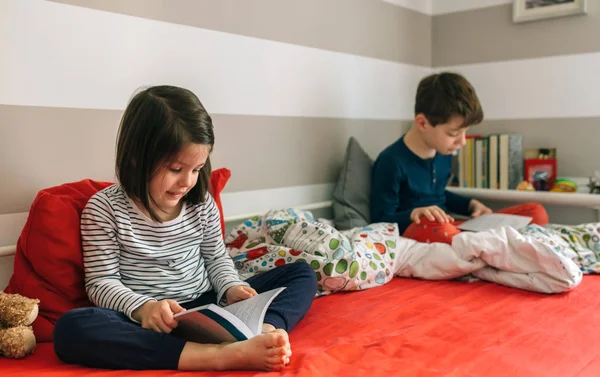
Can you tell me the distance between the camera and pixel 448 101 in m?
2.10

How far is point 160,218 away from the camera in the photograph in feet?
4.65

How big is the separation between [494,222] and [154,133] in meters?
1.21

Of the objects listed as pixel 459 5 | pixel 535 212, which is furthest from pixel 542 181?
→ pixel 459 5

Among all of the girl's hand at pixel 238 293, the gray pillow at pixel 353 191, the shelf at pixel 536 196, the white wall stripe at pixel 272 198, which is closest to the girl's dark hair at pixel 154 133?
the girl's hand at pixel 238 293

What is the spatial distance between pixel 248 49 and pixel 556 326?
1222mm

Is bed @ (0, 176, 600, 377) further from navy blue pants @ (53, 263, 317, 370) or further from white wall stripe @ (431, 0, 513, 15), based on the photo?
white wall stripe @ (431, 0, 513, 15)

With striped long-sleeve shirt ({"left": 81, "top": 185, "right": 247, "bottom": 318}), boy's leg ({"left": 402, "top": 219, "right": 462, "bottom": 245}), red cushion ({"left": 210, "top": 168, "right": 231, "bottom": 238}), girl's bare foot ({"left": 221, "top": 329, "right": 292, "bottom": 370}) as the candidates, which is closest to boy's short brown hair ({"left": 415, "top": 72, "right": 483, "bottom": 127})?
boy's leg ({"left": 402, "top": 219, "right": 462, "bottom": 245})

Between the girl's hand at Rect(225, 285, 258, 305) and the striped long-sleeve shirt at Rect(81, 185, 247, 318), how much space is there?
0.03 m

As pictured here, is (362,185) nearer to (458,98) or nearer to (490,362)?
(458,98)

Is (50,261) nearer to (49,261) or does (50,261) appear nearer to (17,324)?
(49,261)

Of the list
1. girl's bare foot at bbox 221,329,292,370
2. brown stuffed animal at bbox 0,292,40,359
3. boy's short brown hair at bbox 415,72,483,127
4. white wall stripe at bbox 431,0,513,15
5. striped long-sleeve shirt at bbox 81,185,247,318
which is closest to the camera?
girl's bare foot at bbox 221,329,292,370

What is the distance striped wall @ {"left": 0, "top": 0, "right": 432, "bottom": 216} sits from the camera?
147 centimetres

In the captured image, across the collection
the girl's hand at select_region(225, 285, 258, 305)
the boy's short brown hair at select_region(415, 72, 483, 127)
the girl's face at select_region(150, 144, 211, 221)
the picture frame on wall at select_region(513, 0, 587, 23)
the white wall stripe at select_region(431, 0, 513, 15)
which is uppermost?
the white wall stripe at select_region(431, 0, 513, 15)

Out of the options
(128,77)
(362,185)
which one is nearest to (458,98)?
(362,185)
